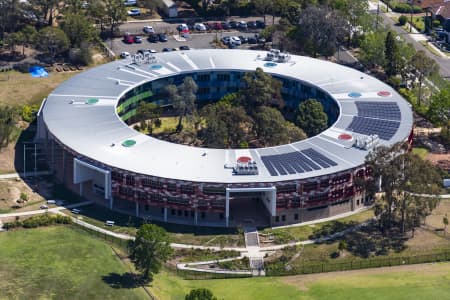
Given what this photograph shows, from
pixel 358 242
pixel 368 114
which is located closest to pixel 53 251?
pixel 358 242

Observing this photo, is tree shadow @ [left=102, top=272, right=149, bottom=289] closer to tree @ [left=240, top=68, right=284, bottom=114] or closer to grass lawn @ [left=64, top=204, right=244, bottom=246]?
grass lawn @ [left=64, top=204, right=244, bottom=246]

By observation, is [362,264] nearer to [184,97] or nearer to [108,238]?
[108,238]

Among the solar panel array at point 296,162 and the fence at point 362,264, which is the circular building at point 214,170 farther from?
the fence at point 362,264

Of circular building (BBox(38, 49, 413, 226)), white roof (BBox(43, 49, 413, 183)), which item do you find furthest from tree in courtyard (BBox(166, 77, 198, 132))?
circular building (BBox(38, 49, 413, 226))

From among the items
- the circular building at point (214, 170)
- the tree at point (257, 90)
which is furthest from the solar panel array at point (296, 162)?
the tree at point (257, 90)

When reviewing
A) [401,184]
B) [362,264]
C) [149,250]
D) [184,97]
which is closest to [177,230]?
[149,250]

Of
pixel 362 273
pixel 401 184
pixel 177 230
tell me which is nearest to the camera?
pixel 362 273
